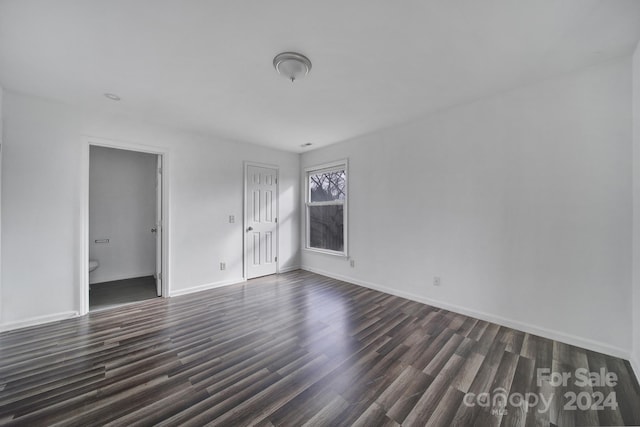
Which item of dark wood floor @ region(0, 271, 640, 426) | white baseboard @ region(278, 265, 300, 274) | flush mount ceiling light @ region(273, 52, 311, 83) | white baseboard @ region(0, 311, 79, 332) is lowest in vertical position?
dark wood floor @ region(0, 271, 640, 426)

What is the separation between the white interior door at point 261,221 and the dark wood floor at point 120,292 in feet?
5.07

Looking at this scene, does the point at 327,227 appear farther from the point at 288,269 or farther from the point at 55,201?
the point at 55,201

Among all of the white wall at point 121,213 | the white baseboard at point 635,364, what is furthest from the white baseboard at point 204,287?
the white baseboard at point 635,364

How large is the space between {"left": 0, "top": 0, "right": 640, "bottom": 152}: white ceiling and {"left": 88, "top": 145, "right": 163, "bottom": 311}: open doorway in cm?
187

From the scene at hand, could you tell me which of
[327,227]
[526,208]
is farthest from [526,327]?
[327,227]

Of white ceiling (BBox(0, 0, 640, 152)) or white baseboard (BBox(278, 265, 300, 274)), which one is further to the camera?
white baseboard (BBox(278, 265, 300, 274))

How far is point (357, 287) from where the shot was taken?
388 cm

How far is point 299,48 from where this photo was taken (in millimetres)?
1868

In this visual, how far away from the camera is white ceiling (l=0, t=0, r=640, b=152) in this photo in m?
1.52

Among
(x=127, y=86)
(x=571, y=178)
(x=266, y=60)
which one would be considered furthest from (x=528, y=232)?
(x=127, y=86)

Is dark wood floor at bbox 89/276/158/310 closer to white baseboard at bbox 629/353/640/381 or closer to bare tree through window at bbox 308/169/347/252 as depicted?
bare tree through window at bbox 308/169/347/252

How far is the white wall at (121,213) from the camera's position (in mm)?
4223

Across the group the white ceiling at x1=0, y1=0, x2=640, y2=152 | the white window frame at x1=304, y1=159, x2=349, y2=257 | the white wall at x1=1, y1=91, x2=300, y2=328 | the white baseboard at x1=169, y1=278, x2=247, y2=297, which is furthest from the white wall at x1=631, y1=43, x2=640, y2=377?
the white wall at x1=1, y1=91, x2=300, y2=328

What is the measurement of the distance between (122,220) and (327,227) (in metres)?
3.78
